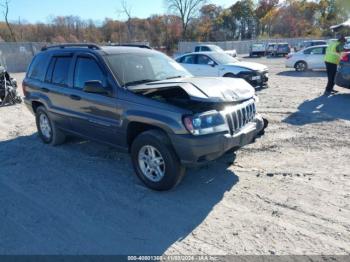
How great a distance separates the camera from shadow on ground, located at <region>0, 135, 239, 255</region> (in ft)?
11.0

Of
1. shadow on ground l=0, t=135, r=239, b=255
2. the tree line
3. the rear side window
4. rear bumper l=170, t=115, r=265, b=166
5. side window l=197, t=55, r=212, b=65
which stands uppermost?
the tree line

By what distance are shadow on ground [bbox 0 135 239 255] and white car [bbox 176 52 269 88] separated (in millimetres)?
7642

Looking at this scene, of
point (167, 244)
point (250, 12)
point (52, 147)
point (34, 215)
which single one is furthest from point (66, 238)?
point (250, 12)

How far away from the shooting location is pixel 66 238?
3416mm

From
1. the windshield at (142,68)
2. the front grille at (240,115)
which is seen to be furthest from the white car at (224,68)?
the front grille at (240,115)

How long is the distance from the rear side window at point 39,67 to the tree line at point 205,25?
55.6 meters

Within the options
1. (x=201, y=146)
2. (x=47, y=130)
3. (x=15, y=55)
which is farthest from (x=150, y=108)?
(x=15, y=55)

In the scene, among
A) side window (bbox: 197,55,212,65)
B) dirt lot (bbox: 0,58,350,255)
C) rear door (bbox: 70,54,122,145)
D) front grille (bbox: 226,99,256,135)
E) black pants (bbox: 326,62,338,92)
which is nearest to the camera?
dirt lot (bbox: 0,58,350,255)

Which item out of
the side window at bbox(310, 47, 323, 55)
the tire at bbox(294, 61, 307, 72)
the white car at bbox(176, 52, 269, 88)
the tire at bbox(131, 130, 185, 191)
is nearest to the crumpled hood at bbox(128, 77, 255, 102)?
the tire at bbox(131, 130, 185, 191)

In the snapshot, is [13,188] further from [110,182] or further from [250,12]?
[250,12]

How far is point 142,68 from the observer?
511 centimetres

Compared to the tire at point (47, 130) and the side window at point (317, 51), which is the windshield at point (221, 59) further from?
the tire at point (47, 130)

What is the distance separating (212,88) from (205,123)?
0.60 metres

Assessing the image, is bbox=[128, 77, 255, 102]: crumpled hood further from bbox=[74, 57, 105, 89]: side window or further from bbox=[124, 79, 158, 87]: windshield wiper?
bbox=[74, 57, 105, 89]: side window
